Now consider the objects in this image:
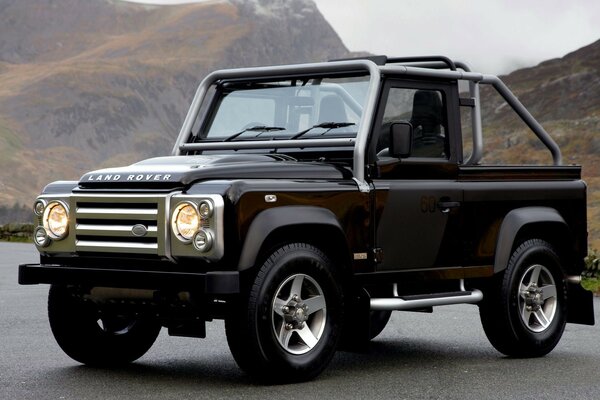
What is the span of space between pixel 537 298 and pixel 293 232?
104 inches

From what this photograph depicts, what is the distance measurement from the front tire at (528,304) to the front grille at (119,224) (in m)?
2.94

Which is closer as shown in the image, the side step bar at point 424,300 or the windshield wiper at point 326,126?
the side step bar at point 424,300

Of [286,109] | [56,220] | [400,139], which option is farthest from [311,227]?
[56,220]

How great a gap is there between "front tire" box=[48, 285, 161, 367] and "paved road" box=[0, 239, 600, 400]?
117 mm

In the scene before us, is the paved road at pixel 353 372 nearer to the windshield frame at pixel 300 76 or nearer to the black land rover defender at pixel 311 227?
the black land rover defender at pixel 311 227

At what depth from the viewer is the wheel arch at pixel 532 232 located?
925 cm

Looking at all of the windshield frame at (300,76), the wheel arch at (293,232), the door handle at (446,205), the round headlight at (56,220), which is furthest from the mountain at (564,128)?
the round headlight at (56,220)

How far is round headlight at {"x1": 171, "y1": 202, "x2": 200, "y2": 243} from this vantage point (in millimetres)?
7406

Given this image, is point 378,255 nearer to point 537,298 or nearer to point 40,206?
point 537,298

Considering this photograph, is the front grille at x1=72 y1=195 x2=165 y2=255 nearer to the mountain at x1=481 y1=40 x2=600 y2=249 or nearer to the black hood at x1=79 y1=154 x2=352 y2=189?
the black hood at x1=79 y1=154 x2=352 y2=189

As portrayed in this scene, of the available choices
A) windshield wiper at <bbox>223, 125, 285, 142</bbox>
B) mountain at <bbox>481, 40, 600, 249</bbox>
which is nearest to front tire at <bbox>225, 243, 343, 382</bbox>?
windshield wiper at <bbox>223, 125, 285, 142</bbox>

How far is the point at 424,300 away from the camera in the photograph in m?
8.61

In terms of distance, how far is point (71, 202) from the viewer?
8125 millimetres

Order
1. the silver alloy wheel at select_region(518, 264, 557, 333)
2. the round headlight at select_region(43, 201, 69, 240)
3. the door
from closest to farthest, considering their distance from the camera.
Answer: the round headlight at select_region(43, 201, 69, 240) → the door → the silver alloy wheel at select_region(518, 264, 557, 333)
